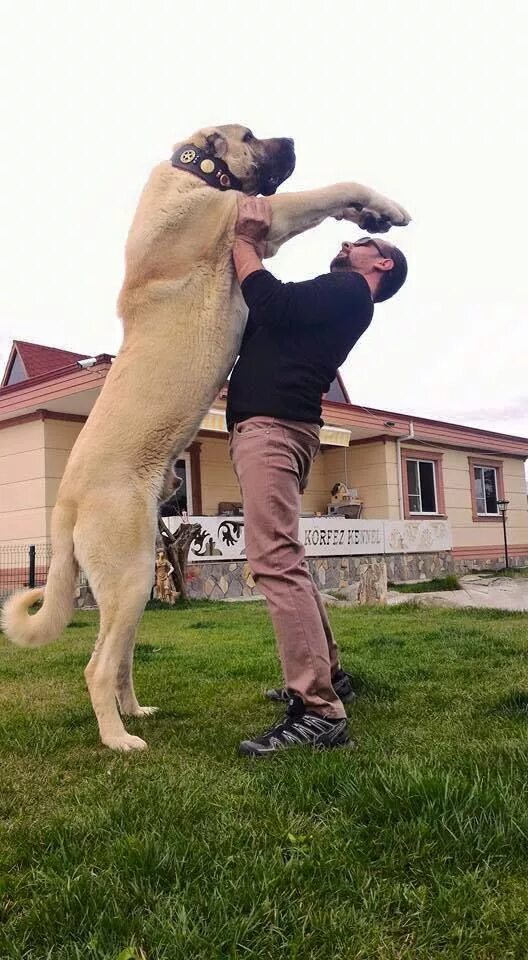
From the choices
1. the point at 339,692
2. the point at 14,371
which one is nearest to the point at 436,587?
the point at 339,692

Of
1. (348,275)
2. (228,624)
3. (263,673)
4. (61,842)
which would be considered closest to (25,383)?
(228,624)

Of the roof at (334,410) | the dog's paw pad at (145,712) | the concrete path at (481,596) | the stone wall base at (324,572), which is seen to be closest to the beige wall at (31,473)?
the roof at (334,410)

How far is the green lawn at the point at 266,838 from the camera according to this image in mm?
1279

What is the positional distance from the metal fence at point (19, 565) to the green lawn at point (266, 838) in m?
9.05

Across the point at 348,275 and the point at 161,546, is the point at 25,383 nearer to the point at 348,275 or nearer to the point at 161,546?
the point at 161,546

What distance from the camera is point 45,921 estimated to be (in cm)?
134

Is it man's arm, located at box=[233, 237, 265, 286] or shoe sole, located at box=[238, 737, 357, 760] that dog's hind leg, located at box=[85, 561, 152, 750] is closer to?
shoe sole, located at box=[238, 737, 357, 760]

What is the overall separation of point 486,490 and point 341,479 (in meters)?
5.25

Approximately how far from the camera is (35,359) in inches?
621

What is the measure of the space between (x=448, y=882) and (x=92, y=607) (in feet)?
31.6

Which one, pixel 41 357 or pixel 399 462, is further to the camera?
pixel 399 462

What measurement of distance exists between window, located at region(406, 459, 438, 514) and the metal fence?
31.6 feet

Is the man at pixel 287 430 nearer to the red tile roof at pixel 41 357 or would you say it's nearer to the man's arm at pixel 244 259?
the man's arm at pixel 244 259

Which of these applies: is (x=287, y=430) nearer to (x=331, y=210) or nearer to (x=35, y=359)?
(x=331, y=210)
